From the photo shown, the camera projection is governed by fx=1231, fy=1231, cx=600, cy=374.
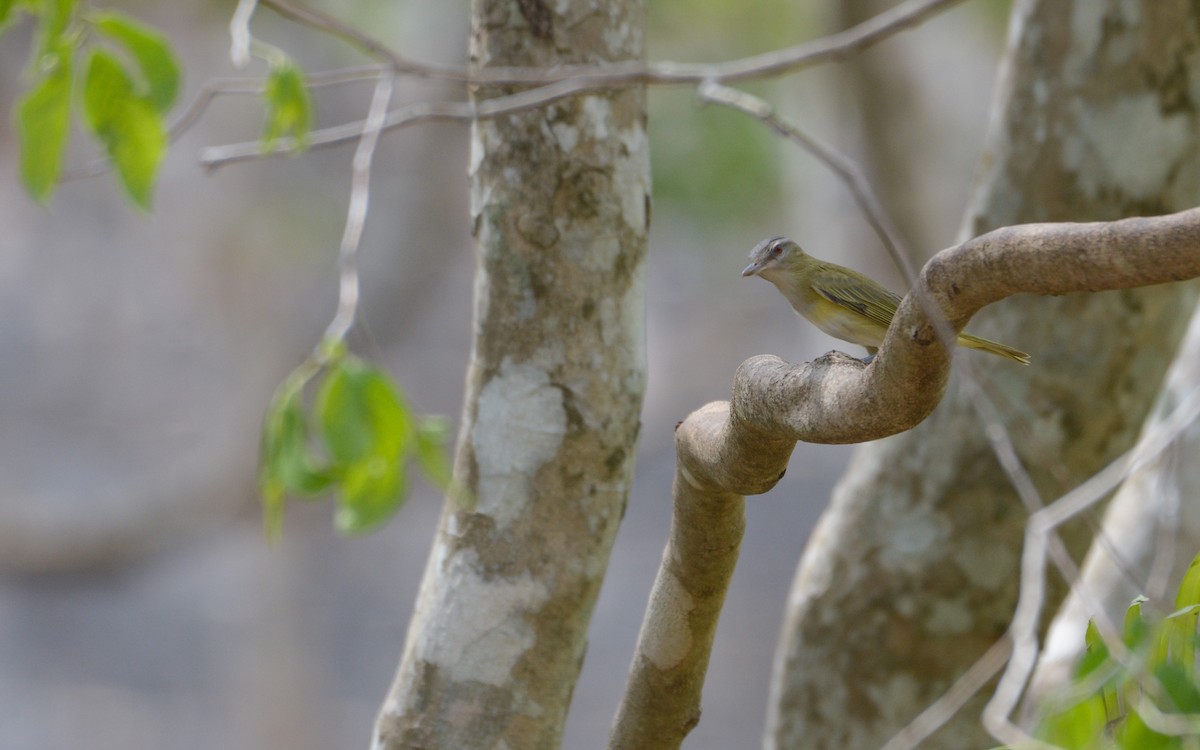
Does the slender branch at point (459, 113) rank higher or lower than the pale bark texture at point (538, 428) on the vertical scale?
higher

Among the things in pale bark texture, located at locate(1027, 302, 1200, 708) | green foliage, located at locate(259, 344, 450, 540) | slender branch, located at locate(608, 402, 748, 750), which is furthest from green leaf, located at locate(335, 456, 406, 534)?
pale bark texture, located at locate(1027, 302, 1200, 708)

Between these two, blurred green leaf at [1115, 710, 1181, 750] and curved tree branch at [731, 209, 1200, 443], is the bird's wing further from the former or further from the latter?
blurred green leaf at [1115, 710, 1181, 750]

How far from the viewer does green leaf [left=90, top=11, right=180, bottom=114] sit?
7.68 feet

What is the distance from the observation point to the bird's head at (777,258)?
8.94 feet

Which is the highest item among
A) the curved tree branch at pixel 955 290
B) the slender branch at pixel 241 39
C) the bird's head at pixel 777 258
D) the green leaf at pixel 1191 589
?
the slender branch at pixel 241 39

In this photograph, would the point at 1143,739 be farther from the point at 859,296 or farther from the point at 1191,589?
the point at 859,296

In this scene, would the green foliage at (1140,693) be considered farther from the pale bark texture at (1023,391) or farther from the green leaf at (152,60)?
the pale bark texture at (1023,391)

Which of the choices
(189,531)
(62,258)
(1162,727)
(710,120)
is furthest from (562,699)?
(62,258)

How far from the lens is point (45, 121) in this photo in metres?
2.31

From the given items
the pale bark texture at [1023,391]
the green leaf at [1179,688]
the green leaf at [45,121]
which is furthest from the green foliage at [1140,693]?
the pale bark texture at [1023,391]

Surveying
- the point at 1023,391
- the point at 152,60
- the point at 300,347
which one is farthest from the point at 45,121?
the point at 300,347

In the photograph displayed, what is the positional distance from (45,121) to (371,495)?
3.06 feet

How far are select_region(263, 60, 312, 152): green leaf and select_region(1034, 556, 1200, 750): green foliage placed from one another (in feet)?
6.28

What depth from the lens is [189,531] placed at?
8352 mm
